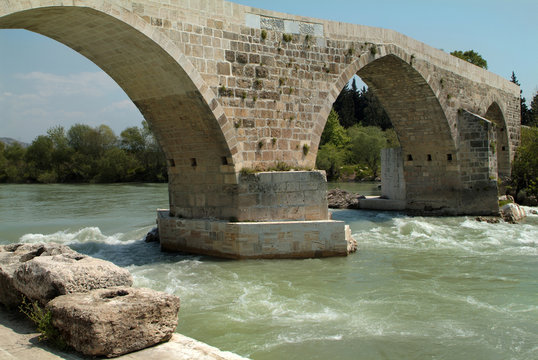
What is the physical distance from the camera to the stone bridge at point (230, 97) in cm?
743

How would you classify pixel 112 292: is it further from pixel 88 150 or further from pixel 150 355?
pixel 88 150

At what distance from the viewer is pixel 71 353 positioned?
3184 mm

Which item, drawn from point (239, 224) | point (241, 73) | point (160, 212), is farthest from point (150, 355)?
point (160, 212)

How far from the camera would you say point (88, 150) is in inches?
1726

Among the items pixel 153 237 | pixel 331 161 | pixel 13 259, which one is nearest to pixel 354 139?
pixel 331 161

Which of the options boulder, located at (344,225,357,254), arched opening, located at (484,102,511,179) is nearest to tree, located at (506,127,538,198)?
arched opening, located at (484,102,511,179)

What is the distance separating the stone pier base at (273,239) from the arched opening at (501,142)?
1268cm

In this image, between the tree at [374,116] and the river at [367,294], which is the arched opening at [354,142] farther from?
the river at [367,294]

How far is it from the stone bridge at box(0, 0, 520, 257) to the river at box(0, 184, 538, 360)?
0.61 meters

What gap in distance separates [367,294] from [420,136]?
9588mm

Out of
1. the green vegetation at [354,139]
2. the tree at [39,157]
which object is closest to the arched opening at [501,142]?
the green vegetation at [354,139]

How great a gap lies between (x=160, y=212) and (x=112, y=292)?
667cm

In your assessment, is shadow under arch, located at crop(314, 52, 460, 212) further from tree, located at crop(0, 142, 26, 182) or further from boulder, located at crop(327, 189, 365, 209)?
tree, located at crop(0, 142, 26, 182)

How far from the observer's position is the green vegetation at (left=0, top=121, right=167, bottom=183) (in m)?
40.0
